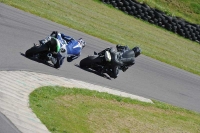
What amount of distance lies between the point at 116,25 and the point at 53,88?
15358 mm

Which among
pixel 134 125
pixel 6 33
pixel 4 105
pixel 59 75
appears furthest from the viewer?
pixel 6 33

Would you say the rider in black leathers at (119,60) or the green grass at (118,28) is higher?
the rider in black leathers at (119,60)

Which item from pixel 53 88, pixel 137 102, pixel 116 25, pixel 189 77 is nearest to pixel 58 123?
pixel 53 88

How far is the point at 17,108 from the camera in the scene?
8.98 m

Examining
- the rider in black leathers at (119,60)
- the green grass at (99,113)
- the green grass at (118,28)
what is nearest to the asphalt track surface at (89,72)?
the rider in black leathers at (119,60)

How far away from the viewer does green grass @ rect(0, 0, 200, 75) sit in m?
21.4

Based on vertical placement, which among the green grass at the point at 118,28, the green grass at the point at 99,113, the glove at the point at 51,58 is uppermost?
the glove at the point at 51,58

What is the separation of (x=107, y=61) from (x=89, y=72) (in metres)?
0.62

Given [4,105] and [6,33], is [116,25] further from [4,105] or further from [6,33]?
[4,105]

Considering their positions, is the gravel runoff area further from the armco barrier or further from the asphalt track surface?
the armco barrier

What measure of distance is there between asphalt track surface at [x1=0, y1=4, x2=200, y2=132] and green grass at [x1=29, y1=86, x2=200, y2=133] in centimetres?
113

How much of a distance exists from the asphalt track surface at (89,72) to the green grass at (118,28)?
1.73 m

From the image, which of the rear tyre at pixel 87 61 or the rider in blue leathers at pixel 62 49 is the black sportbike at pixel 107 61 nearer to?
the rear tyre at pixel 87 61

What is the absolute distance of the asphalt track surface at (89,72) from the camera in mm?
12732
